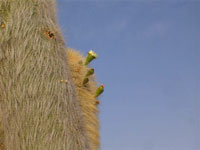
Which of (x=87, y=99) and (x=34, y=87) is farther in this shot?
(x=87, y=99)

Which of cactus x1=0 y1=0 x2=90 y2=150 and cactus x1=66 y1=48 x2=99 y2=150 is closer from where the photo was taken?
cactus x1=0 y1=0 x2=90 y2=150

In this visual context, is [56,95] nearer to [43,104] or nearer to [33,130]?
[43,104]

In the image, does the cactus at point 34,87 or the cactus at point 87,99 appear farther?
the cactus at point 87,99

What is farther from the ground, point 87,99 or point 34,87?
point 87,99

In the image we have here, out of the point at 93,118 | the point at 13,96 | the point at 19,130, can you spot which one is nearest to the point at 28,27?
the point at 13,96
